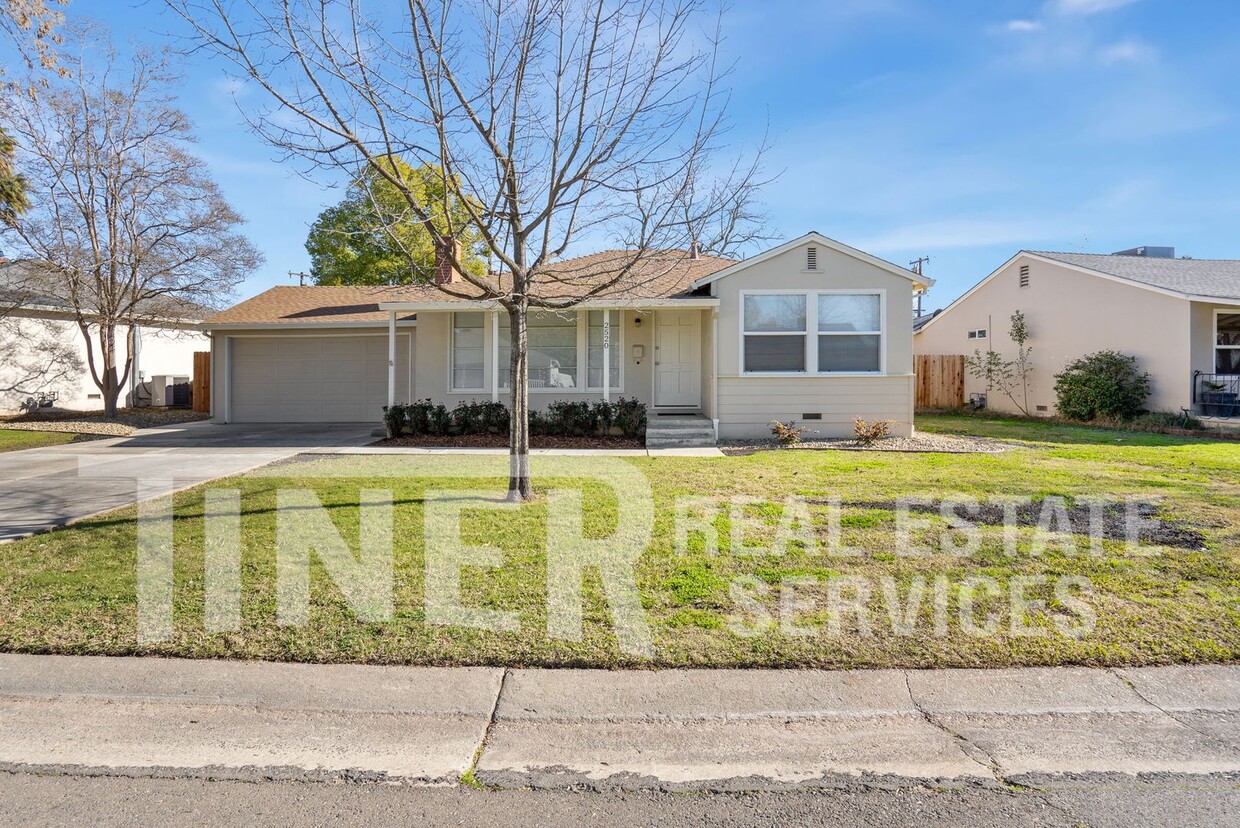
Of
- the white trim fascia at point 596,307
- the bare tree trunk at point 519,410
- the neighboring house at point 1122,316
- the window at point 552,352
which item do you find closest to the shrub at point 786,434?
the white trim fascia at point 596,307

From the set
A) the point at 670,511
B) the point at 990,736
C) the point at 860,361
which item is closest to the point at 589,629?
the point at 990,736

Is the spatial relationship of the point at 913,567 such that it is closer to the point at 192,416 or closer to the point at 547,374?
the point at 547,374

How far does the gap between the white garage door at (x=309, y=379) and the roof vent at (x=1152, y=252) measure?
21.9 metres

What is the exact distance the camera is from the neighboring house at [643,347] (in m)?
13.7

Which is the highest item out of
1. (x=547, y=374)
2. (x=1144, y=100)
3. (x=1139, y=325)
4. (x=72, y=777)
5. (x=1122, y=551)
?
(x=1144, y=100)

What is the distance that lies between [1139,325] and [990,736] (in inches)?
706

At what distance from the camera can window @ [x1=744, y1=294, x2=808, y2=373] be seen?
13836 mm

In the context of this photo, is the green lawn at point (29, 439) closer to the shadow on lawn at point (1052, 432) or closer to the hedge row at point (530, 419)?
the hedge row at point (530, 419)

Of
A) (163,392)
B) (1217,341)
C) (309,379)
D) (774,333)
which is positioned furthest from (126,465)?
(1217,341)

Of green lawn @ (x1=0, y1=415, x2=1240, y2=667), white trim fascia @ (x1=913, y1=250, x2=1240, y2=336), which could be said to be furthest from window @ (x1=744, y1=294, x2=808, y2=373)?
white trim fascia @ (x1=913, y1=250, x2=1240, y2=336)

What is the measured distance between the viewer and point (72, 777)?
9.75 feet

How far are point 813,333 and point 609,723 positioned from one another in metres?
11.3

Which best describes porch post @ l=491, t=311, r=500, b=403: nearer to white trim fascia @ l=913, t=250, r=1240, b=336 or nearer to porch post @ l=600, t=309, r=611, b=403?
porch post @ l=600, t=309, r=611, b=403

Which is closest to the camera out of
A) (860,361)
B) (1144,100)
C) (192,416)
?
(1144,100)
